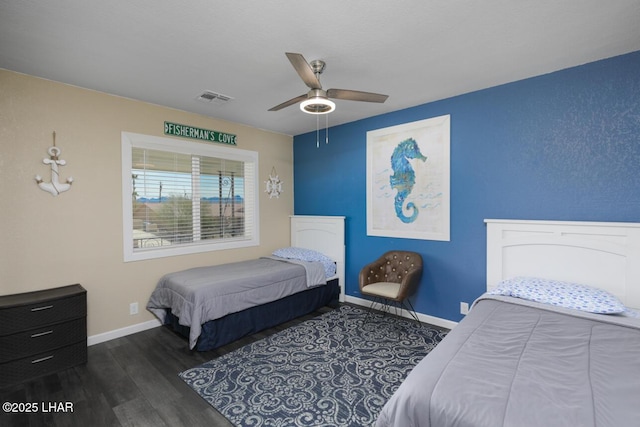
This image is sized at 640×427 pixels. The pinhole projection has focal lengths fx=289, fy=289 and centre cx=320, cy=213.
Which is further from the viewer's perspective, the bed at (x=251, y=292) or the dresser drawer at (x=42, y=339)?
the bed at (x=251, y=292)

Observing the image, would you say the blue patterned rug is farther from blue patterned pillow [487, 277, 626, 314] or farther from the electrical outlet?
blue patterned pillow [487, 277, 626, 314]

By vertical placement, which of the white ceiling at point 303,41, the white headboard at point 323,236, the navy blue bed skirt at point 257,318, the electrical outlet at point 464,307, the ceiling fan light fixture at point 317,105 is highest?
the white ceiling at point 303,41

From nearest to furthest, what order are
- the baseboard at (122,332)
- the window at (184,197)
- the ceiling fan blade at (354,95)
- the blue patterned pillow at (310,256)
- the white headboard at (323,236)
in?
the ceiling fan blade at (354,95) < the baseboard at (122,332) < the window at (184,197) < the blue patterned pillow at (310,256) < the white headboard at (323,236)

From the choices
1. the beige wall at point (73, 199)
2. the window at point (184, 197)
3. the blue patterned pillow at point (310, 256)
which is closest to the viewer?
the beige wall at point (73, 199)

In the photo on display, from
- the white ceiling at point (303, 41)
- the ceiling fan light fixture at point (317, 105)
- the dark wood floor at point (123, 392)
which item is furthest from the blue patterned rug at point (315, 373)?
the white ceiling at point (303, 41)

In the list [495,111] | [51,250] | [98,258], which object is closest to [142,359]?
[98,258]

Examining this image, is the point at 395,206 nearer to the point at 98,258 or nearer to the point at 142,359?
the point at 142,359

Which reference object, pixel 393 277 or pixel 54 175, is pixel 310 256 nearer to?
pixel 393 277

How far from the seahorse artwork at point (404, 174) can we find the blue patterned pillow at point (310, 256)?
47.8 inches

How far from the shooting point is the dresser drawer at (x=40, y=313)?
7.47 ft

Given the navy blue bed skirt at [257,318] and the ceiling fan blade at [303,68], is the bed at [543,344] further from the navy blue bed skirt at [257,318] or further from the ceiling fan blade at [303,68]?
the navy blue bed skirt at [257,318]

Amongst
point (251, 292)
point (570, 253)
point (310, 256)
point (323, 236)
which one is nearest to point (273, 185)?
point (323, 236)

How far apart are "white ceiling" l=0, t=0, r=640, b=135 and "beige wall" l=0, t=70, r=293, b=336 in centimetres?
24

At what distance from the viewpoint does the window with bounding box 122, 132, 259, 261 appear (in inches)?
132
